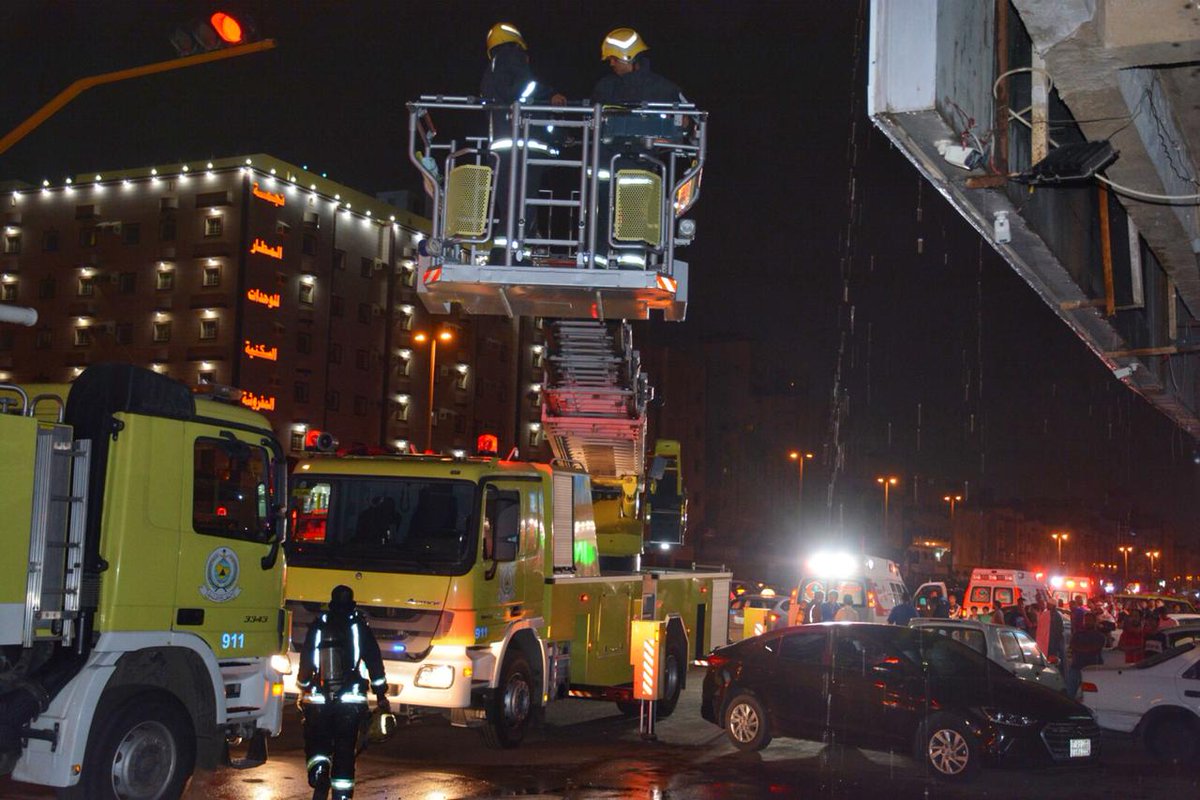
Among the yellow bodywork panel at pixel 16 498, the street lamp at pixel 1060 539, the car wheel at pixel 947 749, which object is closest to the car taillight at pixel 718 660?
the car wheel at pixel 947 749

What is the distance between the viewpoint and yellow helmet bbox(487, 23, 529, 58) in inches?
350

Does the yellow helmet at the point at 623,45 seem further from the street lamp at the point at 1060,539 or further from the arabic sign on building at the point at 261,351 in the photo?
the street lamp at the point at 1060,539

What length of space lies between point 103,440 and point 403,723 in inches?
204

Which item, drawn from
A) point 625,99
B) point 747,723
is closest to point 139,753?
point 625,99

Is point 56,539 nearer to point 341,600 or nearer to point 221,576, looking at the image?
point 221,576

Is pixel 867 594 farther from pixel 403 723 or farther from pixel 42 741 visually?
pixel 42 741

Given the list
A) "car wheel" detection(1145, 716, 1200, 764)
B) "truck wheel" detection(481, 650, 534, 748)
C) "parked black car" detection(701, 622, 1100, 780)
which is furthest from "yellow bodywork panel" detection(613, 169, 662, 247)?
"car wheel" detection(1145, 716, 1200, 764)

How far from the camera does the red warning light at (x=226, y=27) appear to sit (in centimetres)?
829

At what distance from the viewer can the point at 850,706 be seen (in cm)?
1234

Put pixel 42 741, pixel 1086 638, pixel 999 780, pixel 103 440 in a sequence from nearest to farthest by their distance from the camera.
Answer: pixel 42 741, pixel 103 440, pixel 999 780, pixel 1086 638

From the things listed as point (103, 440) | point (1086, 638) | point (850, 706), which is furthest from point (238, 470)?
point (1086, 638)

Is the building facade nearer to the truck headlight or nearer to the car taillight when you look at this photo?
the car taillight

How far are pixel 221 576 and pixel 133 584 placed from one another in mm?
850

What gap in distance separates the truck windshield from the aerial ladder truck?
0.02 metres
